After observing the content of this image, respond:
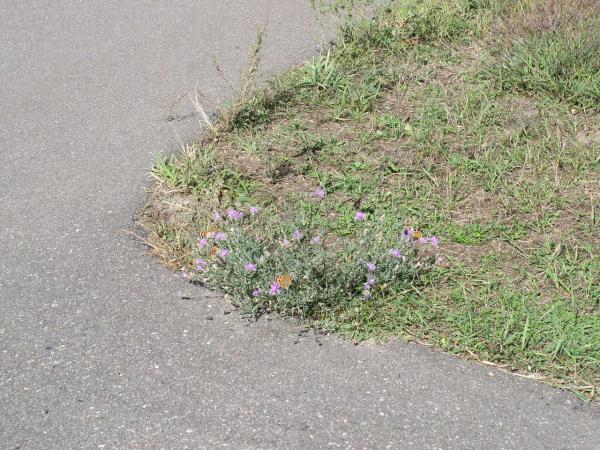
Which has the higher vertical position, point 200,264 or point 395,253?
point 200,264

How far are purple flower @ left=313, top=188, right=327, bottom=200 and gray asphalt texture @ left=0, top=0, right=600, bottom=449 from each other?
86 cm

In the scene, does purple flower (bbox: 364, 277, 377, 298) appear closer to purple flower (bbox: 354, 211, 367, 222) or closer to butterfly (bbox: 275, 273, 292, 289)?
butterfly (bbox: 275, 273, 292, 289)

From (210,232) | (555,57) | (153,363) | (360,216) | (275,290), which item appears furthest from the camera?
(555,57)

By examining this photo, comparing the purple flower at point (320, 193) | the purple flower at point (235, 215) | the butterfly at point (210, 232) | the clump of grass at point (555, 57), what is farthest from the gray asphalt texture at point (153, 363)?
the clump of grass at point (555, 57)

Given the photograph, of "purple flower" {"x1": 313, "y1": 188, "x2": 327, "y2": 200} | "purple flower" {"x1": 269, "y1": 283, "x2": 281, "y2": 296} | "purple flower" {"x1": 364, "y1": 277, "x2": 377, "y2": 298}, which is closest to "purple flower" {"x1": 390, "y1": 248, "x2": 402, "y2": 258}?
"purple flower" {"x1": 364, "y1": 277, "x2": 377, "y2": 298}

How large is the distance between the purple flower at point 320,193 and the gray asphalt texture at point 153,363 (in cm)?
86

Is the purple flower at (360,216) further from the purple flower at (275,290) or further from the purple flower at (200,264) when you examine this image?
the purple flower at (200,264)

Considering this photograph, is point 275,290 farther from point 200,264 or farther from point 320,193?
point 320,193

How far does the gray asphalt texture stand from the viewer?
300 centimetres

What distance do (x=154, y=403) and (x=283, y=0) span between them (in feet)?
16.2

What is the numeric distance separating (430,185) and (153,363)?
1872 mm

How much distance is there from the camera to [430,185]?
14.4 ft

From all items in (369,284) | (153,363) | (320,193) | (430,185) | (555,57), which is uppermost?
(153,363)

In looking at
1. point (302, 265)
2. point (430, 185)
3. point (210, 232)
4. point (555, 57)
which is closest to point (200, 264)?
point (210, 232)
